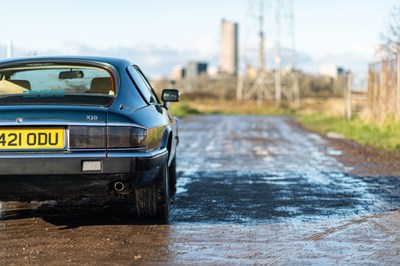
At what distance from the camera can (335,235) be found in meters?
6.49

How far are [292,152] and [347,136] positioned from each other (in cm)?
589

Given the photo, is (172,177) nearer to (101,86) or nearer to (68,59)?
(101,86)

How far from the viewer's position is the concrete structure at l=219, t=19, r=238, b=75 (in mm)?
143750

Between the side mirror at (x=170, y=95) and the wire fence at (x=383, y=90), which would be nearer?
the side mirror at (x=170, y=95)

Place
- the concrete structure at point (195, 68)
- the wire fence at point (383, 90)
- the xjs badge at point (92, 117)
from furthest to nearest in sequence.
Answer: the concrete structure at point (195, 68) < the wire fence at point (383, 90) < the xjs badge at point (92, 117)

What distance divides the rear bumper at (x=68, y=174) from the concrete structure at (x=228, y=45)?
135488mm

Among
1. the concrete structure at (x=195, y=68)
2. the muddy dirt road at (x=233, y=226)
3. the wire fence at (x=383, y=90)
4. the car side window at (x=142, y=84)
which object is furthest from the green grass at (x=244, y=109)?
the concrete structure at (x=195, y=68)

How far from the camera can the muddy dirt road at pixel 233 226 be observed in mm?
5676

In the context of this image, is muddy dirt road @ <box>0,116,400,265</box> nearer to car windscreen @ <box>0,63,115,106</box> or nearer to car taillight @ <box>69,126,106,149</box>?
car taillight @ <box>69,126,106,149</box>

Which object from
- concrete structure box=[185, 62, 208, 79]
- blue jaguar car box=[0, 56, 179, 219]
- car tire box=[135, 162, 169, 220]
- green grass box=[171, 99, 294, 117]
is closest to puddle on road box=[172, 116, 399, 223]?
car tire box=[135, 162, 169, 220]

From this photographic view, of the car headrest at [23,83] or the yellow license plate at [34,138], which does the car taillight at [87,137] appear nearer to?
the yellow license plate at [34,138]

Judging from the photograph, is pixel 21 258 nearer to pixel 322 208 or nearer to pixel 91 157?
pixel 91 157

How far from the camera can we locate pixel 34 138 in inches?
244

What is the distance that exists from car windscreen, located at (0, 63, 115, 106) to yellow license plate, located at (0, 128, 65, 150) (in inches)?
18.1
